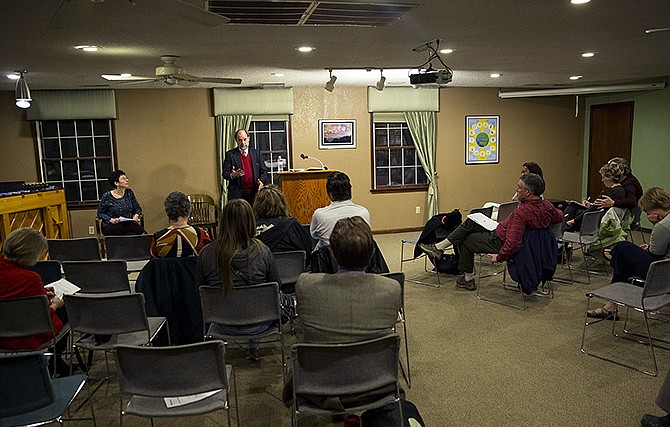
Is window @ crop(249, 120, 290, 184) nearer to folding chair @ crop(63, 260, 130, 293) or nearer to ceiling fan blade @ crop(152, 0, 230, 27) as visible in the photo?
folding chair @ crop(63, 260, 130, 293)

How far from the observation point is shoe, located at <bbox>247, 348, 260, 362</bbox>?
415 cm

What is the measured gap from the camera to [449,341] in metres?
4.46

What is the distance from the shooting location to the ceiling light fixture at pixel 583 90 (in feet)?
28.8

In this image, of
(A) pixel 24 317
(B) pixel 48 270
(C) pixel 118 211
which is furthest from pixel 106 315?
(C) pixel 118 211

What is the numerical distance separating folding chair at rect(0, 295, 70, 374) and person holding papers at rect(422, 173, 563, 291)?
12.0ft

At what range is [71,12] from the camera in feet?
8.96

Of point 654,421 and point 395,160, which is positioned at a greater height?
point 395,160

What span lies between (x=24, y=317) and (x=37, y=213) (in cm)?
441

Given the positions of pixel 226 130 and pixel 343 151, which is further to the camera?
pixel 343 151

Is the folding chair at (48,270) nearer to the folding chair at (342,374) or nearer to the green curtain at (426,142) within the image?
the folding chair at (342,374)

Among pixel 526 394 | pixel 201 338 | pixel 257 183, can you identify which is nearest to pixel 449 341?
pixel 526 394

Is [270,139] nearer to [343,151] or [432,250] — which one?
[343,151]

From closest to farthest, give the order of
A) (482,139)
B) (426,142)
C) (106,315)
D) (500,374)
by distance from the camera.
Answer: (106,315) → (500,374) → (426,142) → (482,139)

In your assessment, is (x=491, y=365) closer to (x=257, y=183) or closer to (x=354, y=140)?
(x=257, y=183)
